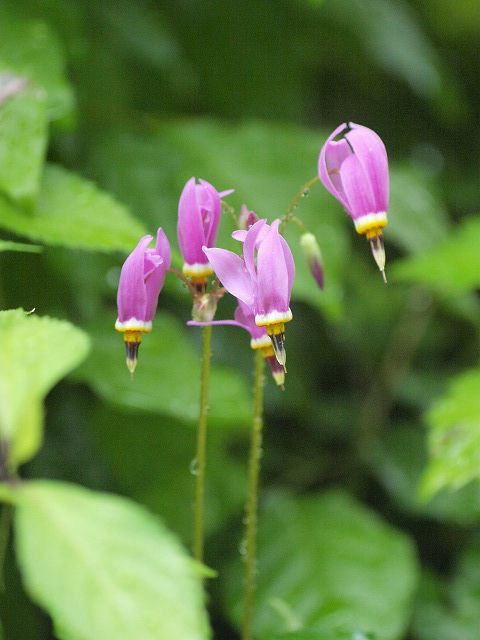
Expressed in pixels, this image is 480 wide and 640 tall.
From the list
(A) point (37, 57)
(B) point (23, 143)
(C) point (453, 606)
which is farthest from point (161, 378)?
(C) point (453, 606)

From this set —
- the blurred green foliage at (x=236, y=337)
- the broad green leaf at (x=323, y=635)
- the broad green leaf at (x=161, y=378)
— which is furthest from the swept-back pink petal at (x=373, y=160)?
the broad green leaf at (x=161, y=378)

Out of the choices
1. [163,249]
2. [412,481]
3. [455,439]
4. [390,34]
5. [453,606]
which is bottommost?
[453,606]

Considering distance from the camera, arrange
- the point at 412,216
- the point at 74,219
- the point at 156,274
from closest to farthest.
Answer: the point at 156,274 < the point at 74,219 < the point at 412,216

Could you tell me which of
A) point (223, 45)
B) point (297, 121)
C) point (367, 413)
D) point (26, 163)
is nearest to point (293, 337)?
point (367, 413)

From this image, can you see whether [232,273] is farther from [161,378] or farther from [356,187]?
[161,378]

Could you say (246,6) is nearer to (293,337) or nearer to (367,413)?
(293,337)

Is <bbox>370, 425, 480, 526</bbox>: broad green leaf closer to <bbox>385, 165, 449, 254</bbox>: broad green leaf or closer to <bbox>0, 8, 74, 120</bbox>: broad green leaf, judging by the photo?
<bbox>385, 165, 449, 254</bbox>: broad green leaf

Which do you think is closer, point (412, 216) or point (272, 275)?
point (272, 275)
